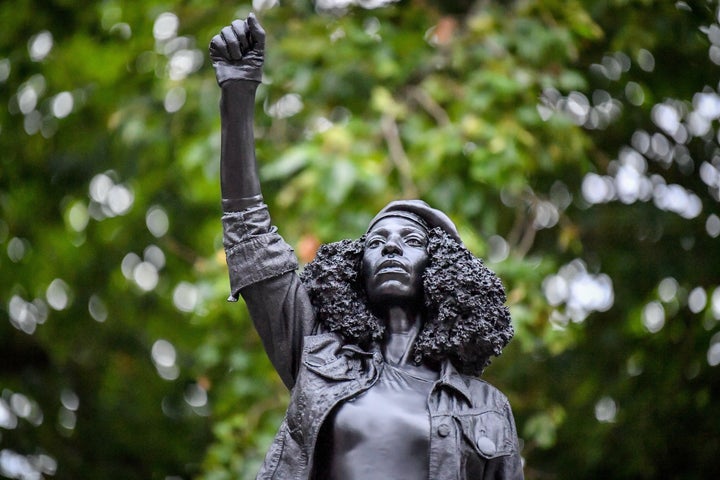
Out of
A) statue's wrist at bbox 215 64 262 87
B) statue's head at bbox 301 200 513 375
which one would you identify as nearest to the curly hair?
statue's head at bbox 301 200 513 375

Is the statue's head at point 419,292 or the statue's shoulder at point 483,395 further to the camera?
the statue's head at point 419,292

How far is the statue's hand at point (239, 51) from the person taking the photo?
5.31 metres

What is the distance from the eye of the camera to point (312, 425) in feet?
16.9

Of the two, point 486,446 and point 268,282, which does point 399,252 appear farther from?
point 486,446

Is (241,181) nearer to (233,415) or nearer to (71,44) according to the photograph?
(233,415)

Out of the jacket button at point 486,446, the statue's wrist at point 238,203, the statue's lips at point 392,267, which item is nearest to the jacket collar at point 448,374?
the jacket button at point 486,446

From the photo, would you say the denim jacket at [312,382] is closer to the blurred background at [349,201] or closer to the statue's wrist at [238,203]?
the statue's wrist at [238,203]

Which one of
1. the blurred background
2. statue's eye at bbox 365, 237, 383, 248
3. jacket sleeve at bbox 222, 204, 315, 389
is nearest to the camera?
jacket sleeve at bbox 222, 204, 315, 389

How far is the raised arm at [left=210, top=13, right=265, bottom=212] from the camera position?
17.4 ft

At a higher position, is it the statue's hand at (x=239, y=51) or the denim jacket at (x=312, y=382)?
the statue's hand at (x=239, y=51)

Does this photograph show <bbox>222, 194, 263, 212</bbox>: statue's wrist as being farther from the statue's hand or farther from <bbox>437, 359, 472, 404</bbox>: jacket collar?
<bbox>437, 359, 472, 404</bbox>: jacket collar

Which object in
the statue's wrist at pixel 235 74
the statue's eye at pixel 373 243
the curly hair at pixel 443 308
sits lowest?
the curly hair at pixel 443 308

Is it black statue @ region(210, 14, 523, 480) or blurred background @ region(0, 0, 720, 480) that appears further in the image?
blurred background @ region(0, 0, 720, 480)

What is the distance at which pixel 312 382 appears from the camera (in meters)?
5.24
